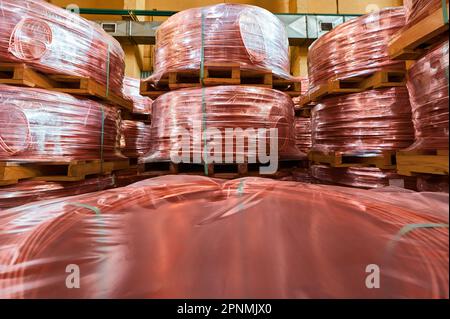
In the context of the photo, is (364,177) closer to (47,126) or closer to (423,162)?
(423,162)

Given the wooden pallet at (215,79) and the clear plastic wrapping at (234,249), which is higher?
the wooden pallet at (215,79)

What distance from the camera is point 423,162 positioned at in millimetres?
1914

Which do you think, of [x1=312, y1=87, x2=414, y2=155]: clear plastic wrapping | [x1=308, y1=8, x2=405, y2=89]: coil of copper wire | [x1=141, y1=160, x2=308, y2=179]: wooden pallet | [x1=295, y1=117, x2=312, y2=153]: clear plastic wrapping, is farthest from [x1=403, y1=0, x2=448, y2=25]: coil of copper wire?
[x1=295, y1=117, x2=312, y2=153]: clear plastic wrapping

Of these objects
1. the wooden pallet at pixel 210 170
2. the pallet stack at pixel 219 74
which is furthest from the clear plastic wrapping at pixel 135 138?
the pallet stack at pixel 219 74

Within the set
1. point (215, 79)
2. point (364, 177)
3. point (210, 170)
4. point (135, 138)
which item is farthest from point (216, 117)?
point (135, 138)

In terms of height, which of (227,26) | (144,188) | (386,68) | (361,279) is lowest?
(361,279)

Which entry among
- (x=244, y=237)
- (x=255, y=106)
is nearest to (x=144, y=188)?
(x=244, y=237)

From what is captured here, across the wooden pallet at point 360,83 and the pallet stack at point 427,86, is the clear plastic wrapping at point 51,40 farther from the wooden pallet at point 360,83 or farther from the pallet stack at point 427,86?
the pallet stack at point 427,86

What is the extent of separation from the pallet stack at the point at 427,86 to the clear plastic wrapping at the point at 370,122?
2.00 ft

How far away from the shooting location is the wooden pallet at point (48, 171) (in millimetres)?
2307

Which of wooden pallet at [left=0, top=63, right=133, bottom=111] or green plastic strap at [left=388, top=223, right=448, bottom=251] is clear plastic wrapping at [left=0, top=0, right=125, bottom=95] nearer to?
wooden pallet at [left=0, top=63, right=133, bottom=111]

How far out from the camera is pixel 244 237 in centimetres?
98
